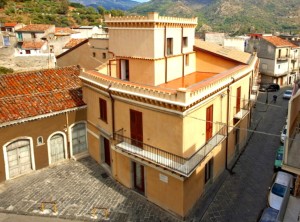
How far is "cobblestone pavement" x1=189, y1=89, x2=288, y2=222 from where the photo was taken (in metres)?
18.2

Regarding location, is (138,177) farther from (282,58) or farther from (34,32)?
(34,32)

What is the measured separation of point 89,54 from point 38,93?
11.0 metres

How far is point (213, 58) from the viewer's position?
89.4 ft

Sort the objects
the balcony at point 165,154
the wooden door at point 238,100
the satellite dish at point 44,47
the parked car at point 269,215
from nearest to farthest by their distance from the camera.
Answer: the balcony at point 165,154 < the parked car at point 269,215 < the wooden door at point 238,100 < the satellite dish at point 44,47

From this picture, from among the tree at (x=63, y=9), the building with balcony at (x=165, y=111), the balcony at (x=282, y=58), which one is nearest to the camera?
the building with balcony at (x=165, y=111)

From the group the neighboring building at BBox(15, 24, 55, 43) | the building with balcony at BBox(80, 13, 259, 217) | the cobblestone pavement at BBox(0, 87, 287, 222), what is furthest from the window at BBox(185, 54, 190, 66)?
the neighboring building at BBox(15, 24, 55, 43)

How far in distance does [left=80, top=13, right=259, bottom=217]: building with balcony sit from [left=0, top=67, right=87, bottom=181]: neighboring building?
1.27 m

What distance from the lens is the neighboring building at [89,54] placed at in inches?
1206

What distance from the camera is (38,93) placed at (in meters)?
23.5

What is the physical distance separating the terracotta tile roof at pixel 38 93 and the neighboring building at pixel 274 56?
38.0 meters

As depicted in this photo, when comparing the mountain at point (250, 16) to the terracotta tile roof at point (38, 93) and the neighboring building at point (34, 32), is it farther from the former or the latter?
the terracotta tile roof at point (38, 93)

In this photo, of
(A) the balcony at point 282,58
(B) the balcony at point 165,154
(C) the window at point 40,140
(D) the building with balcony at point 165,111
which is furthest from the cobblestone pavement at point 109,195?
(A) the balcony at point 282,58

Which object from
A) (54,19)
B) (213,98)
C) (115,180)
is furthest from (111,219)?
(54,19)

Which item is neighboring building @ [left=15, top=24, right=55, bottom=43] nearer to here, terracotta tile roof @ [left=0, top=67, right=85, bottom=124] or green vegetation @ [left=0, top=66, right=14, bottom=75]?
green vegetation @ [left=0, top=66, right=14, bottom=75]
